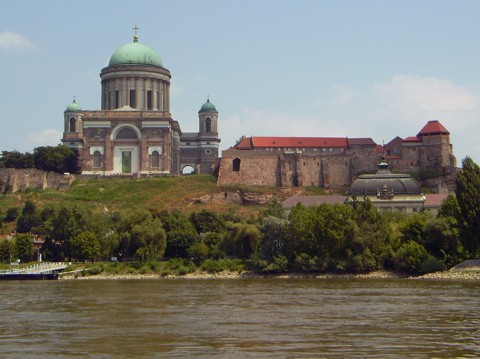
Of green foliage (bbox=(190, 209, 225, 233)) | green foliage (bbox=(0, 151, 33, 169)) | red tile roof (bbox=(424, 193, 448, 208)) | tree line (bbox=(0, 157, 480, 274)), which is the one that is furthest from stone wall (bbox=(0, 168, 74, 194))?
red tile roof (bbox=(424, 193, 448, 208))

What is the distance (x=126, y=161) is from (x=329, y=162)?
79.9ft

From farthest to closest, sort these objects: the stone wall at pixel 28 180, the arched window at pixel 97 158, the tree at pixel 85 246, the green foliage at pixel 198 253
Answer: the arched window at pixel 97 158, the stone wall at pixel 28 180, the tree at pixel 85 246, the green foliage at pixel 198 253

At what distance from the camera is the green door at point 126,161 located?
113m

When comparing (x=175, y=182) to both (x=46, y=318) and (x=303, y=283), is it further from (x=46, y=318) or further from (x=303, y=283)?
(x=46, y=318)

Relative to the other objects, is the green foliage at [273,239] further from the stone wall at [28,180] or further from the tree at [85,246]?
the stone wall at [28,180]

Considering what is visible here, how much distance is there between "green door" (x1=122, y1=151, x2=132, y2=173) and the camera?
371 ft

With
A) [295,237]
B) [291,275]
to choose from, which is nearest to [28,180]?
[295,237]

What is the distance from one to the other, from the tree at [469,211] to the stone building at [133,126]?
177 ft

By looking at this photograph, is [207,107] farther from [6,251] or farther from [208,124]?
[6,251]

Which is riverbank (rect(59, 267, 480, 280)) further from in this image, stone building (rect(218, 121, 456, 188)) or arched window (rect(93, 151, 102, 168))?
arched window (rect(93, 151, 102, 168))

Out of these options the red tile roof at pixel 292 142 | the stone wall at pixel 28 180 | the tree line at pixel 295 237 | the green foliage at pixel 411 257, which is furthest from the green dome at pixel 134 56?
the green foliage at pixel 411 257

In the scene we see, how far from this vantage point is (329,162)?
114m

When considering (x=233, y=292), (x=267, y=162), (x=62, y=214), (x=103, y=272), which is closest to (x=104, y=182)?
(x=267, y=162)

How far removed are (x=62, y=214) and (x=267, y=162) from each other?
38.4 metres
